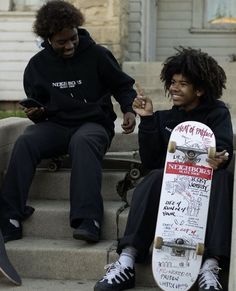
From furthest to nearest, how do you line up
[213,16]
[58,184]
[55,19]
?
1. [213,16]
2. [58,184]
3. [55,19]

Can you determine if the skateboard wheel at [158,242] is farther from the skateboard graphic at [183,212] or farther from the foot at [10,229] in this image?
the foot at [10,229]

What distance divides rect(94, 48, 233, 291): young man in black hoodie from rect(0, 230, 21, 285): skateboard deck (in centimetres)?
49

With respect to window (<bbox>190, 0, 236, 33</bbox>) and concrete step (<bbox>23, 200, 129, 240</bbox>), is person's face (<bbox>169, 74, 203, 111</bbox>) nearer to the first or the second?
concrete step (<bbox>23, 200, 129, 240</bbox>)

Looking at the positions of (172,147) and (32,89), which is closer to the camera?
(172,147)

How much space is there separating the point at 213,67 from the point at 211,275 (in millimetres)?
1214

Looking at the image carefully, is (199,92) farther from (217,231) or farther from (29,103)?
(29,103)

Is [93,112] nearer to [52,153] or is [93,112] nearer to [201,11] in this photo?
[52,153]

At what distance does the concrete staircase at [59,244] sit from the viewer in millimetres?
4074

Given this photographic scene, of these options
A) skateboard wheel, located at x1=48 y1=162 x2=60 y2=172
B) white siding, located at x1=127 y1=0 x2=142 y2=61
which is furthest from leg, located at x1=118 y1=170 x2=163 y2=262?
white siding, located at x1=127 y1=0 x2=142 y2=61

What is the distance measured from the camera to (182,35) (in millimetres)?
8992

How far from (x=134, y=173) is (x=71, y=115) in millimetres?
554

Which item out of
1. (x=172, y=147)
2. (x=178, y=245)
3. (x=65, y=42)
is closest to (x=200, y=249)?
(x=178, y=245)

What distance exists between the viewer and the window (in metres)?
8.88

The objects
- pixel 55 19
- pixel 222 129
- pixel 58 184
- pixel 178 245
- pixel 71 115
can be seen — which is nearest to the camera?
pixel 178 245
